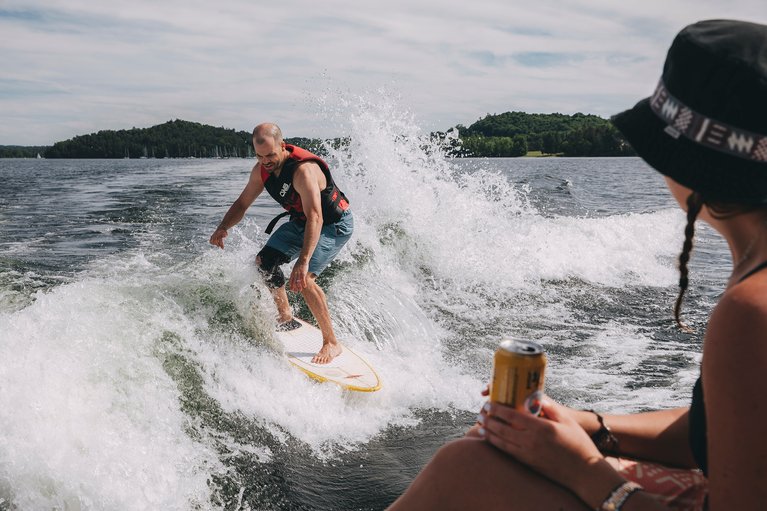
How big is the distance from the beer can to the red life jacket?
17.1 ft

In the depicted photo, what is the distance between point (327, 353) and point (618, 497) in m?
5.54

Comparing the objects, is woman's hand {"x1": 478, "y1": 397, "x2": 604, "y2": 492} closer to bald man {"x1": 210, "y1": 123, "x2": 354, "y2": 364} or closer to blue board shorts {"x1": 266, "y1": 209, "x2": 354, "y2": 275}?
bald man {"x1": 210, "y1": 123, "x2": 354, "y2": 364}

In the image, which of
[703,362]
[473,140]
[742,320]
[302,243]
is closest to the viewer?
[742,320]

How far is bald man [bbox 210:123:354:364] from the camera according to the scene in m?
6.62

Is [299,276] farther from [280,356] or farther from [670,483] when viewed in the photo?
[670,483]

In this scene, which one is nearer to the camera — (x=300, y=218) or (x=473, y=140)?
(x=300, y=218)

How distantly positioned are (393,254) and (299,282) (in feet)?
21.7

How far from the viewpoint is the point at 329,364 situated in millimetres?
6832

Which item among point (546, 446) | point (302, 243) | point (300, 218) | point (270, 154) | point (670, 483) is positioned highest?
point (270, 154)

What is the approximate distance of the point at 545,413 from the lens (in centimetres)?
186

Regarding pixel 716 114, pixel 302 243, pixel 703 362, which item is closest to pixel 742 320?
pixel 703 362

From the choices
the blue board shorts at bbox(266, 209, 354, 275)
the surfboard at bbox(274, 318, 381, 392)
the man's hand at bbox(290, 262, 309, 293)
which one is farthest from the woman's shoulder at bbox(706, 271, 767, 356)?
the blue board shorts at bbox(266, 209, 354, 275)

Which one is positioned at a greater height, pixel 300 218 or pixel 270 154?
pixel 270 154

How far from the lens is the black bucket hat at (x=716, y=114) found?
1.49 m
